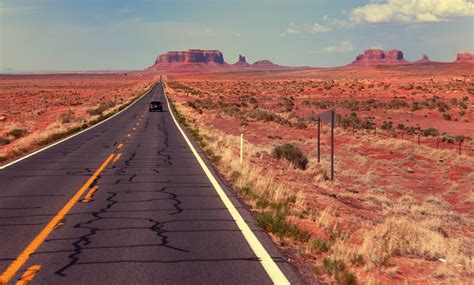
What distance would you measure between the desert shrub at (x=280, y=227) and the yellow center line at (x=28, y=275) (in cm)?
345

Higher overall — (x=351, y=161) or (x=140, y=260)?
(x=140, y=260)

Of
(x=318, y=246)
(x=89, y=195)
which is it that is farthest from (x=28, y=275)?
(x=89, y=195)

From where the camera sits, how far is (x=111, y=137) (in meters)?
27.2

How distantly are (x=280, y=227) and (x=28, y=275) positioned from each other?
380 cm

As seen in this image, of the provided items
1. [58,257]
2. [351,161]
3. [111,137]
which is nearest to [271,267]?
[58,257]

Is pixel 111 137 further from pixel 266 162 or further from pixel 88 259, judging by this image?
pixel 88 259

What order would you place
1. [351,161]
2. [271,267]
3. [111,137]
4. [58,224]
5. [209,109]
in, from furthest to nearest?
[209,109]
[111,137]
[351,161]
[58,224]
[271,267]

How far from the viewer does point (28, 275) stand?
5.87m

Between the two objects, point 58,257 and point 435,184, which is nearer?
point 58,257

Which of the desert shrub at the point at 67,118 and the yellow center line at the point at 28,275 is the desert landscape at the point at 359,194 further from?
the yellow center line at the point at 28,275

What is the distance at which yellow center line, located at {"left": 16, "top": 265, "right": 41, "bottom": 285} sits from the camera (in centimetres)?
562

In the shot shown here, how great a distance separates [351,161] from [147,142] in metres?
9.54

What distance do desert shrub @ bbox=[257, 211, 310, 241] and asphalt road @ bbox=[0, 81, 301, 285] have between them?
218 mm

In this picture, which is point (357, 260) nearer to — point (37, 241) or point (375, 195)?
point (37, 241)
